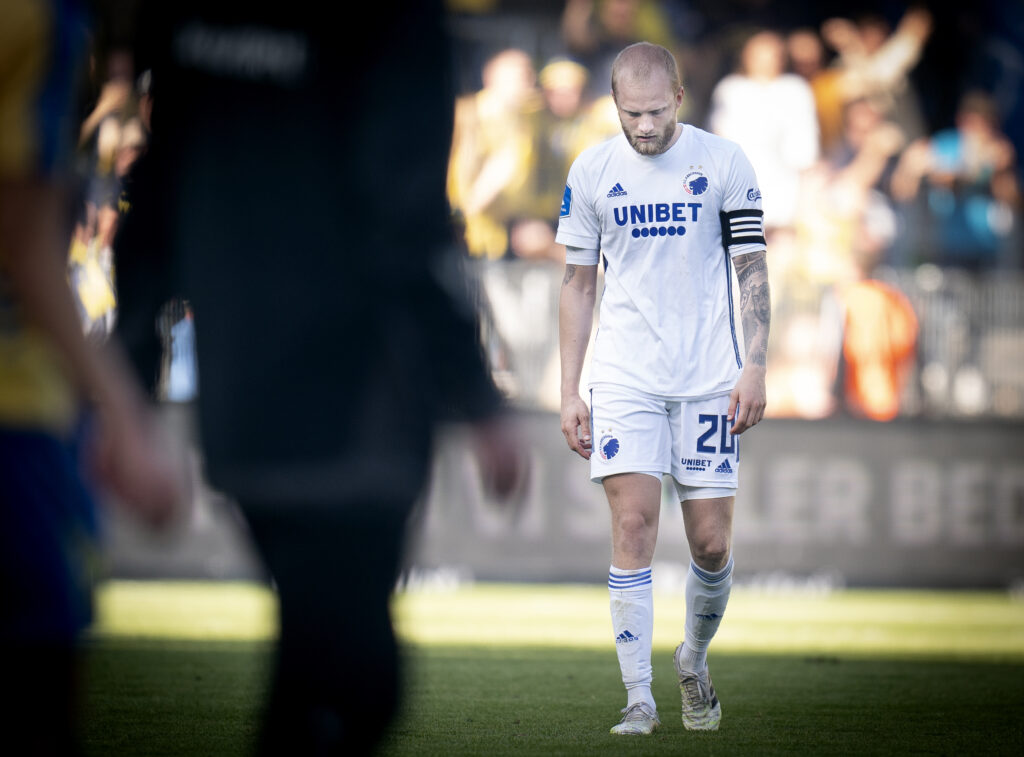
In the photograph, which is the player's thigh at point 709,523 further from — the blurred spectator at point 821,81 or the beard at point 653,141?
the blurred spectator at point 821,81

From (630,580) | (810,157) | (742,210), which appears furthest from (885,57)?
(630,580)

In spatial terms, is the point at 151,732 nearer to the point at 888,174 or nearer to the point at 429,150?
the point at 429,150

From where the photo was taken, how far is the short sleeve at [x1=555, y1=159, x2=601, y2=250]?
17.7 ft

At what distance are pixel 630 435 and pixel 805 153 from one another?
9010mm

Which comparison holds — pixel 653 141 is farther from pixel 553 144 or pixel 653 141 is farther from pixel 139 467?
pixel 553 144

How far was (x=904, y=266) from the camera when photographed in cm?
1335

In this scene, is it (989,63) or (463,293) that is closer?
(463,293)

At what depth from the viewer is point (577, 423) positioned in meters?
5.36

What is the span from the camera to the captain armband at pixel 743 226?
5285 mm

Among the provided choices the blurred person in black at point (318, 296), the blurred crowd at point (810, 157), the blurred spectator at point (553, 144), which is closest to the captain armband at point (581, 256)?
the blurred person in black at point (318, 296)

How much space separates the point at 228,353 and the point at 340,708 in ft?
2.31

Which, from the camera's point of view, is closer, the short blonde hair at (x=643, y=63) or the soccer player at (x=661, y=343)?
the short blonde hair at (x=643, y=63)

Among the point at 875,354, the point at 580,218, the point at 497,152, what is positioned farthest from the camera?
the point at 497,152

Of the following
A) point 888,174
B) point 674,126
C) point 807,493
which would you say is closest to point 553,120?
point 888,174
